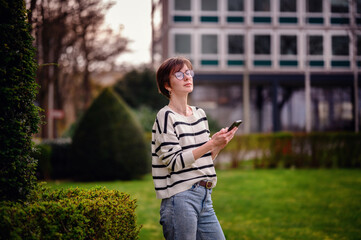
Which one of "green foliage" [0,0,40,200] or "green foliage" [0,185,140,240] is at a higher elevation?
"green foliage" [0,0,40,200]

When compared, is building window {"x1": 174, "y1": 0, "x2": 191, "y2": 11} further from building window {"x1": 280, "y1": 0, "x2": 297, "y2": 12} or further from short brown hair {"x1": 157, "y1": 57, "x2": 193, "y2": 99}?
short brown hair {"x1": 157, "y1": 57, "x2": 193, "y2": 99}

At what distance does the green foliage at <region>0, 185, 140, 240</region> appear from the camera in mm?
2590

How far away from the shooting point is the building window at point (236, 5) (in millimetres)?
30938

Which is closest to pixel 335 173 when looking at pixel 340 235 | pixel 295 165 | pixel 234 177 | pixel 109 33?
pixel 295 165

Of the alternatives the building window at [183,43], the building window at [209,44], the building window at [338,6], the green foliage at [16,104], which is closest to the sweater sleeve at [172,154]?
the green foliage at [16,104]

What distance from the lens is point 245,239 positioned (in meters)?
6.27

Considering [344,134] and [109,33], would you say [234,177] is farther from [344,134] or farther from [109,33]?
[109,33]

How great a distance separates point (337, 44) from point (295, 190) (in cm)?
2325

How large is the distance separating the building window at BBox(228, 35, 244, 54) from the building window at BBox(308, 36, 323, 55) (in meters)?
5.07

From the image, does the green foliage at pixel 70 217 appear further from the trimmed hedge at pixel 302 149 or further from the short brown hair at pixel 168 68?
the trimmed hedge at pixel 302 149

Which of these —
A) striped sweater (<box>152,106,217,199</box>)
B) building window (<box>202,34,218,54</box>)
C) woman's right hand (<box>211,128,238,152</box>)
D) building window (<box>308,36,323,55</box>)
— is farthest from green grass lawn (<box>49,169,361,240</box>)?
building window (<box>308,36,323,55</box>)

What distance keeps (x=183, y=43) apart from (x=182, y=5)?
9.12 feet

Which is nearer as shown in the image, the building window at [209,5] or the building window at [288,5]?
the building window at [209,5]

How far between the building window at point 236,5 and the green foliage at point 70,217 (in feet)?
96.1
